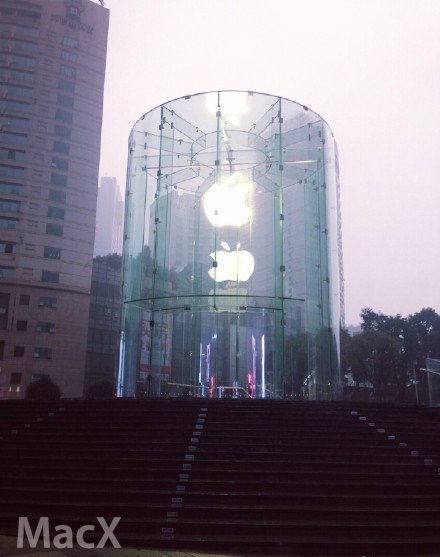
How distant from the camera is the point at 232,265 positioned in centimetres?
2180

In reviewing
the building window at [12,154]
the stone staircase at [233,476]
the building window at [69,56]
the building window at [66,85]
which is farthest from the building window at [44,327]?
the stone staircase at [233,476]

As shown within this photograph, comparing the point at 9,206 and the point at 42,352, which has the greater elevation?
the point at 9,206

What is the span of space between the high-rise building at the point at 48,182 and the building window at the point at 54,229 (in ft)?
0.38

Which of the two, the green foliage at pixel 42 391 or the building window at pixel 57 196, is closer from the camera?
the green foliage at pixel 42 391

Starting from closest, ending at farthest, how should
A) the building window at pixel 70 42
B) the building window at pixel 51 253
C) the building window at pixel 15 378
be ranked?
1. the building window at pixel 15 378
2. the building window at pixel 51 253
3. the building window at pixel 70 42

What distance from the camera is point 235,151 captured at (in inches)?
933

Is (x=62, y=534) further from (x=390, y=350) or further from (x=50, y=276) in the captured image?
(x=50, y=276)

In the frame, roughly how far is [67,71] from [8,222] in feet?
71.2

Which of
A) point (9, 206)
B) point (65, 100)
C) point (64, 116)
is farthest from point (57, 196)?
point (65, 100)

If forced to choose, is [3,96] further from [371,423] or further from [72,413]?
[371,423]

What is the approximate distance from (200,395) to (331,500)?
1184 centimetres

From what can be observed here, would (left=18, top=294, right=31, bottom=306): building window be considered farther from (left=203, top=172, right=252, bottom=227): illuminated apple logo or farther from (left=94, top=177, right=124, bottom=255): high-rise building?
(left=94, top=177, right=124, bottom=255): high-rise building

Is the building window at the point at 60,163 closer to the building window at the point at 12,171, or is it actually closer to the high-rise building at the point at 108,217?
the building window at the point at 12,171

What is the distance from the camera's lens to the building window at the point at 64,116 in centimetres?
6044
